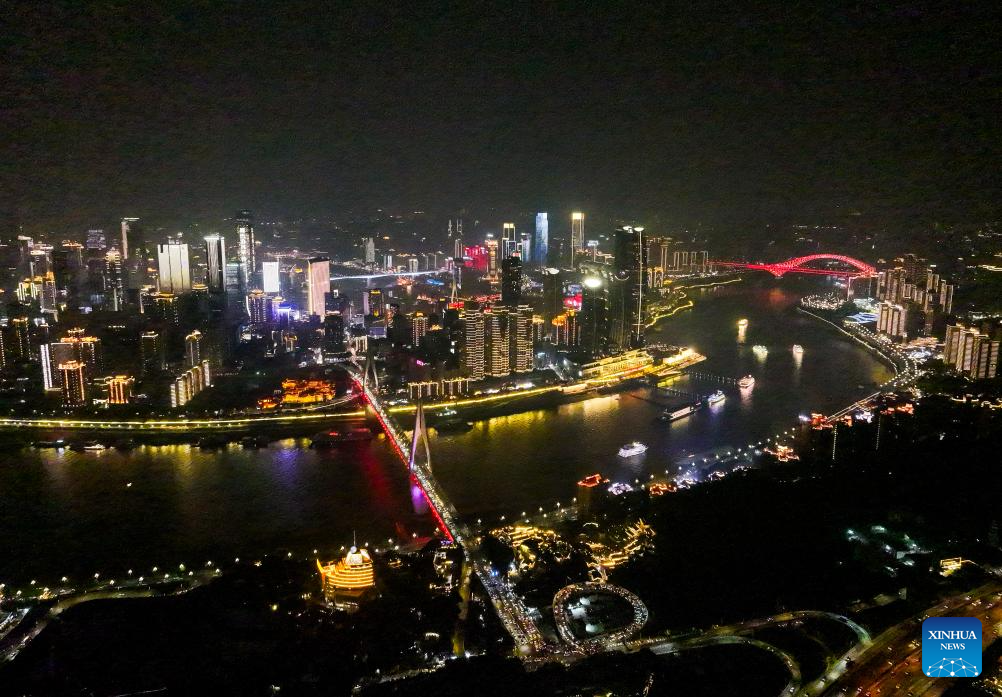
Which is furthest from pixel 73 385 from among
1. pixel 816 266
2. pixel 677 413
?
pixel 816 266

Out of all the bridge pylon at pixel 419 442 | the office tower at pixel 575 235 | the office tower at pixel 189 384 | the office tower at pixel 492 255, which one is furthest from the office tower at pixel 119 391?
the office tower at pixel 575 235

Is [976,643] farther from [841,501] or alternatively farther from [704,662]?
[841,501]

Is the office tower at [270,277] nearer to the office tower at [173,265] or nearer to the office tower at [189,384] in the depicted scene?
the office tower at [173,265]

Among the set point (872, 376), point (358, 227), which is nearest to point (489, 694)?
point (872, 376)

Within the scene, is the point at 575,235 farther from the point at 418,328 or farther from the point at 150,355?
the point at 150,355

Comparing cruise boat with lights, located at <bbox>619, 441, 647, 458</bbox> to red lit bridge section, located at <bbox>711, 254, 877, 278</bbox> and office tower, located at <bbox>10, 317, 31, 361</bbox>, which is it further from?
red lit bridge section, located at <bbox>711, 254, 877, 278</bbox>

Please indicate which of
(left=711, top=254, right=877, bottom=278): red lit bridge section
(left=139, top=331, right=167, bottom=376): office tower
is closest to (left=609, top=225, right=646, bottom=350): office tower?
(left=711, top=254, right=877, bottom=278): red lit bridge section
